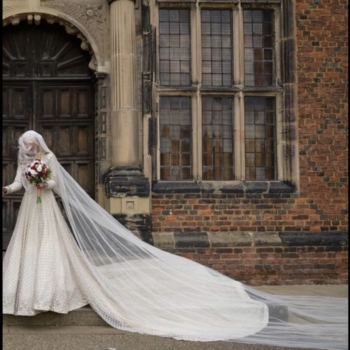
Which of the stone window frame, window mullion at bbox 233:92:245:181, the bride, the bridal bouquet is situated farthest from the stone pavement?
window mullion at bbox 233:92:245:181

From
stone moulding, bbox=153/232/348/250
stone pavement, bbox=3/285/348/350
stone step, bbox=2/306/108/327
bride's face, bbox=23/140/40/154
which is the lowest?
stone pavement, bbox=3/285/348/350

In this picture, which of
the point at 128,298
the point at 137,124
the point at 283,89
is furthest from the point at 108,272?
the point at 283,89

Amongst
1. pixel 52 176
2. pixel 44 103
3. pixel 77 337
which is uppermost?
pixel 44 103

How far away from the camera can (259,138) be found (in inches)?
355

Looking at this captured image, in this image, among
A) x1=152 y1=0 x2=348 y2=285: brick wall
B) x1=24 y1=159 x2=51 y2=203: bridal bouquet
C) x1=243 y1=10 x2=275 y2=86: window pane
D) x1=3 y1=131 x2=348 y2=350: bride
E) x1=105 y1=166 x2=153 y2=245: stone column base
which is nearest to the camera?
x1=3 y1=131 x2=348 y2=350: bride

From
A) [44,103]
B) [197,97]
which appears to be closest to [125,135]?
[197,97]

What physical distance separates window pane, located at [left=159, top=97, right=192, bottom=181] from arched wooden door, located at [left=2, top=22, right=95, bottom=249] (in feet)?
3.70

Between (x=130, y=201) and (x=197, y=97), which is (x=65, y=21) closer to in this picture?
(x=197, y=97)

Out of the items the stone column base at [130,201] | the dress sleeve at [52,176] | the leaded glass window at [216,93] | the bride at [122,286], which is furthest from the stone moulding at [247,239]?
the dress sleeve at [52,176]

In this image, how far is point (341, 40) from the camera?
9.05m

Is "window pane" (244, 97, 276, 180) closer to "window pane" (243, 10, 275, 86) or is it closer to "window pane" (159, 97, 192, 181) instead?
"window pane" (243, 10, 275, 86)

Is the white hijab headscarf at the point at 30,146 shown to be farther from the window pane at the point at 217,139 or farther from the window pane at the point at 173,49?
the window pane at the point at 217,139

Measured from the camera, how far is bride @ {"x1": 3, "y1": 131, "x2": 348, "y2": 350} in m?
5.45

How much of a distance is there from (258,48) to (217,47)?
0.65 metres
